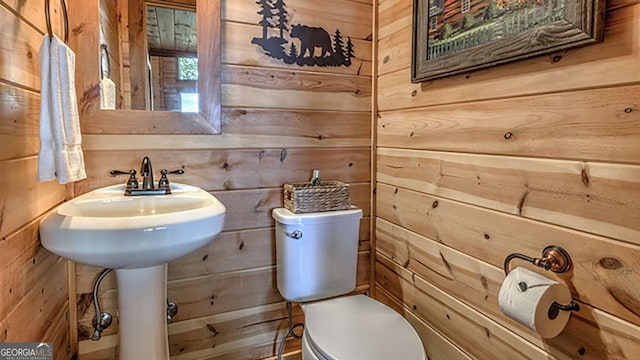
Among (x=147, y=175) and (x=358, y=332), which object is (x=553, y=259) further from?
(x=147, y=175)

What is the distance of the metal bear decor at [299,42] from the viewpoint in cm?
158

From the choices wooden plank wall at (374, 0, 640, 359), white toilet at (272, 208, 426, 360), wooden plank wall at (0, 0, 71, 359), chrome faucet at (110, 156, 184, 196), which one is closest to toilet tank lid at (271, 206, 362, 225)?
white toilet at (272, 208, 426, 360)

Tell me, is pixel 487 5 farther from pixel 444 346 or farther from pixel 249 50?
pixel 444 346

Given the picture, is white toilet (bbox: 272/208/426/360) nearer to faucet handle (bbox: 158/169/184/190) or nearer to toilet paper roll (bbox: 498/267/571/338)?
toilet paper roll (bbox: 498/267/571/338)

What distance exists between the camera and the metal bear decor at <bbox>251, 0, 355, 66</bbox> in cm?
158

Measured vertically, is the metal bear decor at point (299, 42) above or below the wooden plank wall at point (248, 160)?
above

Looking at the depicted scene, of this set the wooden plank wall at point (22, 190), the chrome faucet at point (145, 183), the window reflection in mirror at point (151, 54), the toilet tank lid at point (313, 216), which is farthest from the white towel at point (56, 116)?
the toilet tank lid at point (313, 216)

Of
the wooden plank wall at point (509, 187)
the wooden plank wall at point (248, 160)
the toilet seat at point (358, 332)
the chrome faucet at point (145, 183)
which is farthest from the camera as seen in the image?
the wooden plank wall at point (248, 160)

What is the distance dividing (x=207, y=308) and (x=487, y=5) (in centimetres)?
155

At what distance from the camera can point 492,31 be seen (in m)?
1.11

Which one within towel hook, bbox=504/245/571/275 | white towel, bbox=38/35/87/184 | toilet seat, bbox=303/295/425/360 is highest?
white towel, bbox=38/35/87/184

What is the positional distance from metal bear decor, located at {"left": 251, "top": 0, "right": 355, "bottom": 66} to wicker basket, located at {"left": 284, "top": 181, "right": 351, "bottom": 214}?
57 centimetres

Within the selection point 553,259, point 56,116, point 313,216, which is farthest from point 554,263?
point 56,116

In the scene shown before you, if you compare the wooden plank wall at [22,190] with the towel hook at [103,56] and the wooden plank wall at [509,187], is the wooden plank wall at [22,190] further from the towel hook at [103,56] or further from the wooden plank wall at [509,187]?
the wooden plank wall at [509,187]
